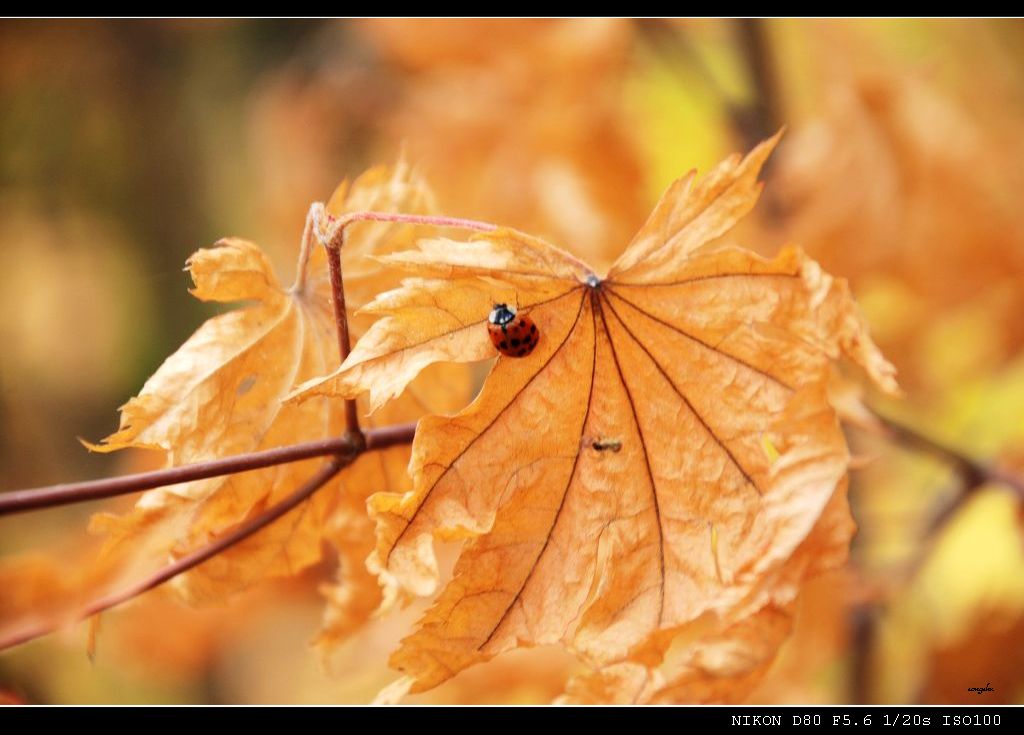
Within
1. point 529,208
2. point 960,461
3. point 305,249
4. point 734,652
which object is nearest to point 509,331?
point 305,249

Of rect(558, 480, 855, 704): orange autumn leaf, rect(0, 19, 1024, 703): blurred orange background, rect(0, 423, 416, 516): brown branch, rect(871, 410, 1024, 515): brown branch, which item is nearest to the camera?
rect(0, 423, 416, 516): brown branch

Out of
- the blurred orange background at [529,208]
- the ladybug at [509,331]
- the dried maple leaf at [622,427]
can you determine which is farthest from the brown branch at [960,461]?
the ladybug at [509,331]

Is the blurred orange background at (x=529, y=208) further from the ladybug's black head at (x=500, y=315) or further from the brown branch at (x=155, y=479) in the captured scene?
the ladybug's black head at (x=500, y=315)

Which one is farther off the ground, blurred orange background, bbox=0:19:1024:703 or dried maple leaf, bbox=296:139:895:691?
blurred orange background, bbox=0:19:1024:703

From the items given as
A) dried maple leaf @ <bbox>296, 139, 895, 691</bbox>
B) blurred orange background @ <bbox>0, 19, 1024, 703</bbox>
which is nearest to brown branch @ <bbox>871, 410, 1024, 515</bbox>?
blurred orange background @ <bbox>0, 19, 1024, 703</bbox>

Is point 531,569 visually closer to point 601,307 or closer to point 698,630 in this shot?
point 601,307

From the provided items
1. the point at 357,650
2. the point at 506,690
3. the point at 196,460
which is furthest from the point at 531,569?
the point at 357,650

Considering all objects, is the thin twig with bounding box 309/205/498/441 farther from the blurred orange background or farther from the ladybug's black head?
the blurred orange background

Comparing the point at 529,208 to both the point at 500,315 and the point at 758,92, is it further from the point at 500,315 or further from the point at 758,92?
the point at 500,315
